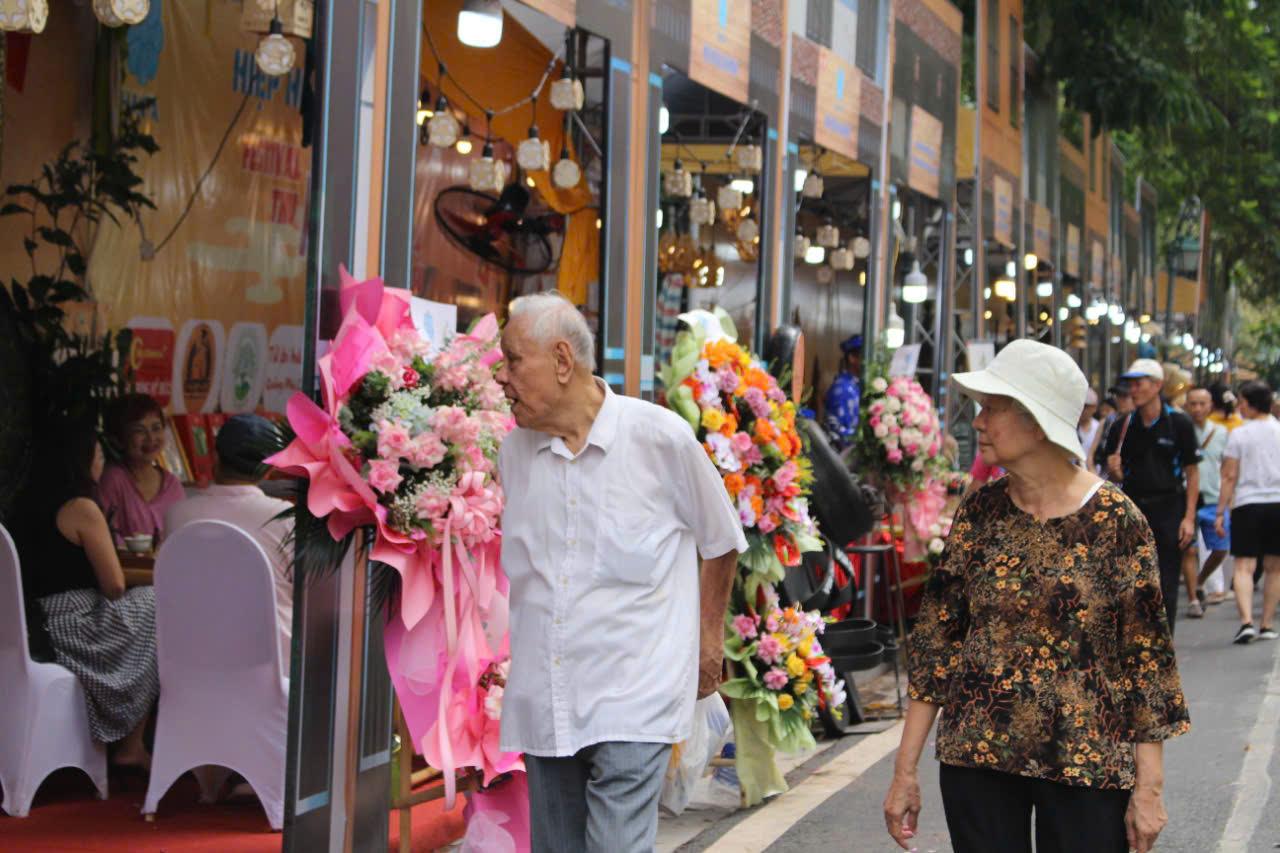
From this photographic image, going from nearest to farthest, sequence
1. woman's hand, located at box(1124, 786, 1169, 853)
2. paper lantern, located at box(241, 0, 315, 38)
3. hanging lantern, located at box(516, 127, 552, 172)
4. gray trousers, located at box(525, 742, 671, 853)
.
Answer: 1. woman's hand, located at box(1124, 786, 1169, 853)
2. gray trousers, located at box(525, 742, 671, 853)
3. paper lantern, located at box(241, 0, 315, 38)
4. hanging lantern, located at box(516, 127, 552, 172)

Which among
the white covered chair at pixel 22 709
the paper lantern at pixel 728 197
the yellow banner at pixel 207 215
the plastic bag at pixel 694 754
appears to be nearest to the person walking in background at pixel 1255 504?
the paper lantern at pixel 728 197

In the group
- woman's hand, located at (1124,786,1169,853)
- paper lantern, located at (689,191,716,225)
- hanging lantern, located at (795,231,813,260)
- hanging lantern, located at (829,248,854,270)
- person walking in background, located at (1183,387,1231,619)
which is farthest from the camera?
hanging lantern, located at (829,248,854,270)

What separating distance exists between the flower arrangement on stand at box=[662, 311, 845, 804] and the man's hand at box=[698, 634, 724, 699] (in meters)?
2.80

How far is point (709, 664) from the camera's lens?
469 cm

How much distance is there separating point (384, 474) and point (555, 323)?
129 cm

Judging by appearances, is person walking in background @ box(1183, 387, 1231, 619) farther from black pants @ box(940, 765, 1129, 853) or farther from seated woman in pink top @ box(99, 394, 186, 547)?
black pants @ box(940, 765, 1129, 853)

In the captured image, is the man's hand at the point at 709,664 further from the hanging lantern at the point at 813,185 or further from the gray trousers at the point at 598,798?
the hanging lantern at the point at 813,185

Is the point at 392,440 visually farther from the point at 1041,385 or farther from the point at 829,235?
the point at 829,235

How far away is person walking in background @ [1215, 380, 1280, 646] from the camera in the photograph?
44.1ft

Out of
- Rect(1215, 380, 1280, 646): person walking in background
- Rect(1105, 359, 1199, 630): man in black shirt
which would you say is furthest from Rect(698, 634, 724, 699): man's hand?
Rect(1215, 380, 1280, 646): person walking in background

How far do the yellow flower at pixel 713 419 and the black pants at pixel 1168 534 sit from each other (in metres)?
3.80

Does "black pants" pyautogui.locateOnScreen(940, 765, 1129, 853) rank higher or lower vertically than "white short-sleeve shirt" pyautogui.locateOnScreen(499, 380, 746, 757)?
lower

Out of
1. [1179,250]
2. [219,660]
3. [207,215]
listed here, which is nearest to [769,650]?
[219,660]

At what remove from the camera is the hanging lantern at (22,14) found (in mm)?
6148
